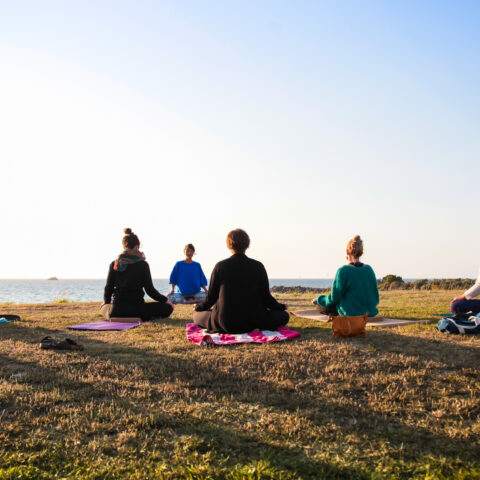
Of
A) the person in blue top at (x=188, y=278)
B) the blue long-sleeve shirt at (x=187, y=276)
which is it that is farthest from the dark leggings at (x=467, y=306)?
the blue long-sleeve shirt at (x=187, y=276)

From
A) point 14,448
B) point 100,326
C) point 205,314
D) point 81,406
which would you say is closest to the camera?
point 14,448

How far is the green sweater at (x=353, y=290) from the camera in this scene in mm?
7477

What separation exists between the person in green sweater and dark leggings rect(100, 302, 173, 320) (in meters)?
3.89

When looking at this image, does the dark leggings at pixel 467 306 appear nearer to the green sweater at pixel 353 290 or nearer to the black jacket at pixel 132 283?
the green sweater at pixel 353 290

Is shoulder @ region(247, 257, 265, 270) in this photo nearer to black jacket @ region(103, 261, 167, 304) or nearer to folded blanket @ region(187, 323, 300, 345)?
folded blanket @ region(187, 323, 300, 345)

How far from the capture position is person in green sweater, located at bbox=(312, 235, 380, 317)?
7.49m

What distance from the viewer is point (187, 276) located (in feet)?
42.5

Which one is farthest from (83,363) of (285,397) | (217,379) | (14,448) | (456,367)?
(456,367)

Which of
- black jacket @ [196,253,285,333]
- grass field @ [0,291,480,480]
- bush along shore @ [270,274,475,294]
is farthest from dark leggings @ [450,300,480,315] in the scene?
bush along shore @ [270,274,475,294]

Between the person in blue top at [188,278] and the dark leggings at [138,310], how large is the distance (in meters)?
3.06

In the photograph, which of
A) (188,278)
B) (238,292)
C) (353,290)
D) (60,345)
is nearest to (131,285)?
(60,345)

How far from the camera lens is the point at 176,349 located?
232 inches

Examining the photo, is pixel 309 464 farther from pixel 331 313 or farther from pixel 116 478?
pixel 331 313

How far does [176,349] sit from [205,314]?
159 cm
